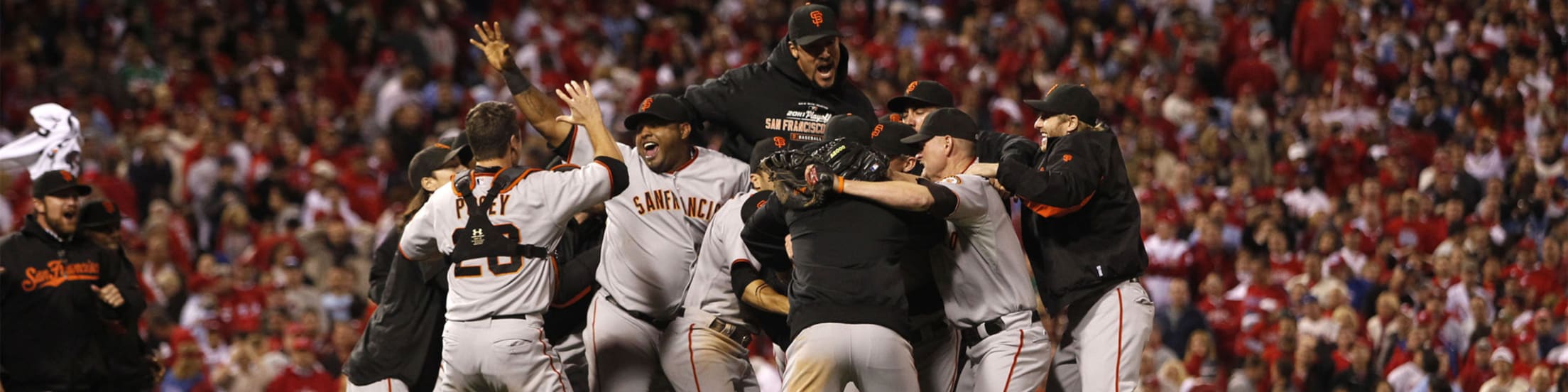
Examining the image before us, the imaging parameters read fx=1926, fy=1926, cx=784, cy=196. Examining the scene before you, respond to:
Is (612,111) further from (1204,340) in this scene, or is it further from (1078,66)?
(1204,340)

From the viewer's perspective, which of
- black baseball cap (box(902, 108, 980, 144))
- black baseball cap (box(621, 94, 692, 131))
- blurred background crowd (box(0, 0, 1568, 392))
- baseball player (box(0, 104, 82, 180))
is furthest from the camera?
blurred background crowd (box(0, 0, 1568, 392))

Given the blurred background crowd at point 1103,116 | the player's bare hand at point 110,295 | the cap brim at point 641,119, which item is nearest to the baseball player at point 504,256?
the cap brim at point 641,119

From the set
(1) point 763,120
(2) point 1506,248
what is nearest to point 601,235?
(1) point 763,120

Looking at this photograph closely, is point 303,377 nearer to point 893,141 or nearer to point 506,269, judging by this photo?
point 506,269

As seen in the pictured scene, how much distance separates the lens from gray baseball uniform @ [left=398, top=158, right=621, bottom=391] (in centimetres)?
700

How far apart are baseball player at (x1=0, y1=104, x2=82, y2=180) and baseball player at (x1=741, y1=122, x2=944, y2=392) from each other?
5111 mm

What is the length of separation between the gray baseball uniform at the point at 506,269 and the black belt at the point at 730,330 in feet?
2.35

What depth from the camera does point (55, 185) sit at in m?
8.71

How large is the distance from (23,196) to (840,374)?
11230 mm

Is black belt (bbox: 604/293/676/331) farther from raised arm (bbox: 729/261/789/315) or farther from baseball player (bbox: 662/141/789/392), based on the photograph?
raised arm (bbox: 729/261/789/315)

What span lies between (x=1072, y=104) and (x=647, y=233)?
1786 millimetres

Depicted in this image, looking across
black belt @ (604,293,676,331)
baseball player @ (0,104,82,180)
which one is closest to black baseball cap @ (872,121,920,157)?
black belt @ (604,293,676,331)

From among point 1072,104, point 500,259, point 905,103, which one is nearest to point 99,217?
point 500,259

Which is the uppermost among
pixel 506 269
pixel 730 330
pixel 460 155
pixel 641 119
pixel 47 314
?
pixel 641 119
